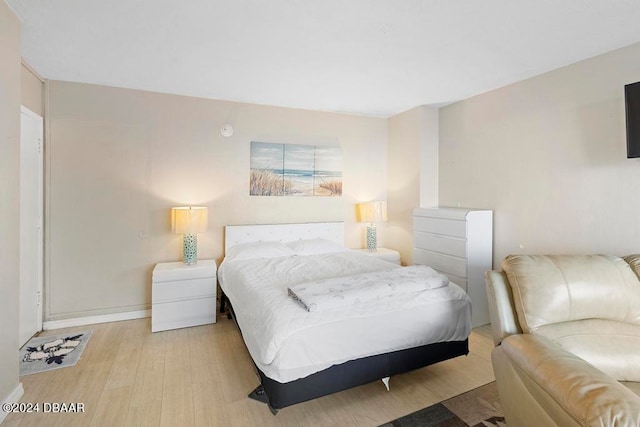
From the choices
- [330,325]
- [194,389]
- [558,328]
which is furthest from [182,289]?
[558,328]

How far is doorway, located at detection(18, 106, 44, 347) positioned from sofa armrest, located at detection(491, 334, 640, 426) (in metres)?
3.73

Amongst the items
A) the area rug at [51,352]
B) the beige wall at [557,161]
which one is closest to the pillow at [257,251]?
the area rug at [51,352]

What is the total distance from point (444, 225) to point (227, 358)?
2.59 m

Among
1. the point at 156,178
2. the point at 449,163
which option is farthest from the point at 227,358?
the point at 449,163

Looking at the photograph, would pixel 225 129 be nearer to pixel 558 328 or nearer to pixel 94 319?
pixel 94 319

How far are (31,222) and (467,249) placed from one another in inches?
168

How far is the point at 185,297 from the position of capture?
128 inches

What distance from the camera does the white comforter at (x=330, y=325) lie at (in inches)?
69.6

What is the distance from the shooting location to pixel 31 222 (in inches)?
116

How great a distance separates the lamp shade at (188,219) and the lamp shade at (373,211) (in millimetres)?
2093

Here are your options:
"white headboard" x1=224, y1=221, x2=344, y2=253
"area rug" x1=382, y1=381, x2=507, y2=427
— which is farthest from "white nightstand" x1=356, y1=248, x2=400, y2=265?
"area rug" x1=382, y1=381, x2=507, y2=427

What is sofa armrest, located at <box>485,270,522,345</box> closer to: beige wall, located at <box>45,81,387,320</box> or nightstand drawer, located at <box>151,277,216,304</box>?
nightstand drawer, located at <box>151,277,216,304</box>

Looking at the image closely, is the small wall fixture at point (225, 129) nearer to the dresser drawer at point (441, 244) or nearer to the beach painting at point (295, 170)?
the beach painting at point (295, 170)

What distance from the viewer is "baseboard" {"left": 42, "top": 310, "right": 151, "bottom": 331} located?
125 inches
